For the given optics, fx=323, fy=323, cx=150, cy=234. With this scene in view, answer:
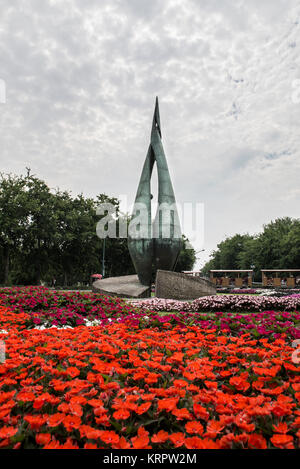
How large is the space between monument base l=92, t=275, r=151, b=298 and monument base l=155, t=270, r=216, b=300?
5.80 ft

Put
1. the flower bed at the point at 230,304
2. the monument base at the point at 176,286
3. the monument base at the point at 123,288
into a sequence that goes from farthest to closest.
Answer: the monument base at the point at 123,288 < the monument base at the point at 176,286 < the flower bed at the point at 230,304

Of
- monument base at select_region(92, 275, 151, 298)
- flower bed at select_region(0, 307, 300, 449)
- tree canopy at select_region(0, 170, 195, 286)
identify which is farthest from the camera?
tree canopy at select_region(0, 170, 195, 286)

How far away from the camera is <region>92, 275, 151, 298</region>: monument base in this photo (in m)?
14.1

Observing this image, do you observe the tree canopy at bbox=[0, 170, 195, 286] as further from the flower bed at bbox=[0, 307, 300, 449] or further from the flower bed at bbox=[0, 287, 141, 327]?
the flower bed at bbox=[0, 307, 300, 449]

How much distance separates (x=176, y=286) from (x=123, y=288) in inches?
126

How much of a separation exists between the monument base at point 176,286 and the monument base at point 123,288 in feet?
5.80

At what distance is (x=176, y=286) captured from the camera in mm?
12516

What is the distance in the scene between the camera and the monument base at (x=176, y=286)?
12.5 m

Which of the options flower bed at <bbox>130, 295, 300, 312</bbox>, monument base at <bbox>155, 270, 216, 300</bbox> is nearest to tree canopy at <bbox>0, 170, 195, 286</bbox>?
monument base at <bbox>155, 270, 216, 300</bbox>

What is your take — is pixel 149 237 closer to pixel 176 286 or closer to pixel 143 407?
pixel 176 286

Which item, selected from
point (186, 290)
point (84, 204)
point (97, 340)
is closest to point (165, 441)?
point (97, 340)

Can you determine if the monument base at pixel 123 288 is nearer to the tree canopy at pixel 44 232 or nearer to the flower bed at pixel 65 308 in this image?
the flower bed at pixel 65 308

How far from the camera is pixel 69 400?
2.02 meters

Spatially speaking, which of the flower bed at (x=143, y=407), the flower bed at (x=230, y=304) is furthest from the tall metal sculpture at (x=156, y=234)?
the flower bed at (x=143, y=407)
